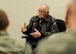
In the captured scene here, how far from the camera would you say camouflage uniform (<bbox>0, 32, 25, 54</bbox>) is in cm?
174

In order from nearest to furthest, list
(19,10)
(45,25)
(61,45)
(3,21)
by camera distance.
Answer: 1. (61,45)
2. (3,21)
3. (45,25)
4. (19,10)

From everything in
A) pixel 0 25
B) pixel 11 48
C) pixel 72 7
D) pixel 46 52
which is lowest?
pixel 11 48

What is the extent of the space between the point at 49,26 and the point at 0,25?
224 centimetres

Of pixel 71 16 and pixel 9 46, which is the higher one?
pixel 71 16

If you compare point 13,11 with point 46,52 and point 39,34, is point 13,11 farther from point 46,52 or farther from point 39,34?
point 46,52

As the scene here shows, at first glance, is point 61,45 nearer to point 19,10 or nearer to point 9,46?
point 9,46

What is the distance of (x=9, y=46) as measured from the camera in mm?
1741

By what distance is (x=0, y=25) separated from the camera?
1.85 meters

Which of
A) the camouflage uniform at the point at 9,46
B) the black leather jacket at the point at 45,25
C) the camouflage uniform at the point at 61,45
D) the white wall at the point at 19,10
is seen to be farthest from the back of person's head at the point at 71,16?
the white wall at the point at 19,10

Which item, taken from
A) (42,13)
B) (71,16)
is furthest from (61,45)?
(42,13)

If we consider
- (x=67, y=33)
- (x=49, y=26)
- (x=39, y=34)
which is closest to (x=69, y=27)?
(x=67, y=33)

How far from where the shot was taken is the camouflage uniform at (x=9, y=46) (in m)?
1.74

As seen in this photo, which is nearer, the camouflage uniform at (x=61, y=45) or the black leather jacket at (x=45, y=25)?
the camouflage uniform at (x=61, y=45)

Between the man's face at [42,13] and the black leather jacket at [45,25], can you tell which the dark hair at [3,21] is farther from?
the man's face at [42,13]
